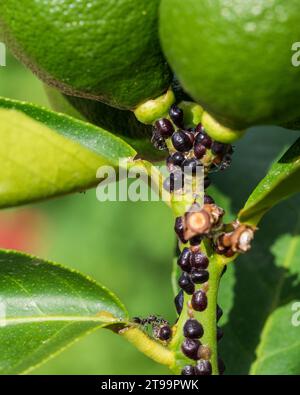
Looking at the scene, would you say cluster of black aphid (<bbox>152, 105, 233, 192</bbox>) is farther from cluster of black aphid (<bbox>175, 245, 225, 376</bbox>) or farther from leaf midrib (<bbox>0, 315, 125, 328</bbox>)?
leaf midrib (<bbox>0, 315, 125, 328</bbox>)

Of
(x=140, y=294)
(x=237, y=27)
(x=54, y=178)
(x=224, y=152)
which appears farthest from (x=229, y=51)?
(x=140, y=294)

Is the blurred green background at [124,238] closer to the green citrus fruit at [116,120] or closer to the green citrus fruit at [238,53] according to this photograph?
the green citrus fruit at [116,120]

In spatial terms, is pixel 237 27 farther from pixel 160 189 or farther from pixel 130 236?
pixel 130 236

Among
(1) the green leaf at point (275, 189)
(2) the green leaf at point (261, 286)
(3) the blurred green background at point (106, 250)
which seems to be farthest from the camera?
(3) the blurred green background at point (106, 250)

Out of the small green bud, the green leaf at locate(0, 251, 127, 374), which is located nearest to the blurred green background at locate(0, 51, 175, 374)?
the green leaf at locate(0, 251, 127, 374)

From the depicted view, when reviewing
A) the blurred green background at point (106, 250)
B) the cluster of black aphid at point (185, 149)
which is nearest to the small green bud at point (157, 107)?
the cluster of black aphid at point (185, 149)

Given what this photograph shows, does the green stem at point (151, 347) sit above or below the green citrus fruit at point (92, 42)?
below

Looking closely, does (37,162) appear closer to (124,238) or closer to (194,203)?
(194,203)
